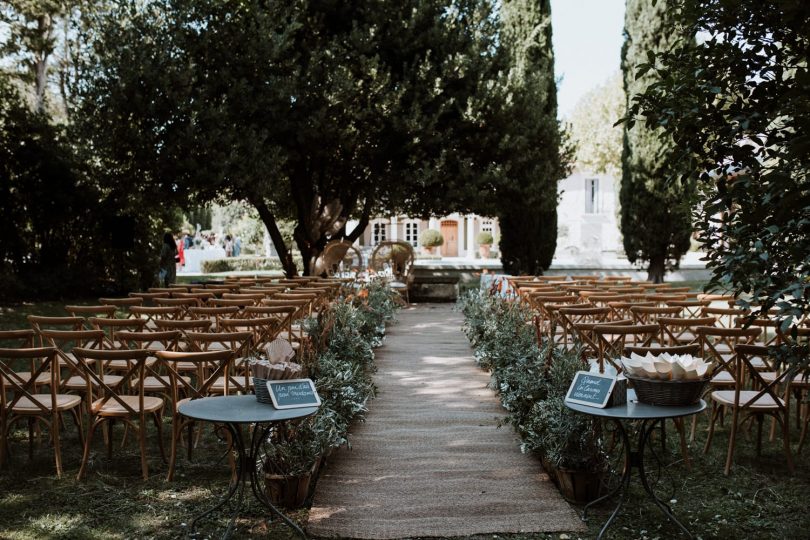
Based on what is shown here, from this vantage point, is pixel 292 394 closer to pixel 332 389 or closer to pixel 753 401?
pixel 332 389

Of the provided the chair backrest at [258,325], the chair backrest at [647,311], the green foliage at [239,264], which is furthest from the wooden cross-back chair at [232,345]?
the green foliage at [239,264]

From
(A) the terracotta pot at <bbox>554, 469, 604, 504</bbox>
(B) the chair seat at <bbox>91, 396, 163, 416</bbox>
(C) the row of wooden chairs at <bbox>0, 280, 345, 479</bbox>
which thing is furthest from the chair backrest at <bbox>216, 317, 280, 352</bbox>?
(A) the terracotta pot at <bbox>554, 469, 604, 504</bbox>

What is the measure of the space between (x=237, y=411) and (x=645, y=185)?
52.4 ft

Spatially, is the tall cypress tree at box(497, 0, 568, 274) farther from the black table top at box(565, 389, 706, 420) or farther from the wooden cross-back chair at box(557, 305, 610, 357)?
the black table top at box(565, 389, 706, 420)

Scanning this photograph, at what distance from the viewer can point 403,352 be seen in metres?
10.0

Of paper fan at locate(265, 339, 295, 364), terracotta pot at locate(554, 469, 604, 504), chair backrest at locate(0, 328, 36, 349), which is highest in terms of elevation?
paper fan at locate(265, 339, 295, 364)

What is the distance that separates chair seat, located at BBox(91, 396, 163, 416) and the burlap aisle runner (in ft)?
4.30

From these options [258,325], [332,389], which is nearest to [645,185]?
[258,325]

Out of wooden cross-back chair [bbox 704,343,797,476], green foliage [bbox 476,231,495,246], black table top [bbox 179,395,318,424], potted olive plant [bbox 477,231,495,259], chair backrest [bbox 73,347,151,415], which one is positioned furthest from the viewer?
green foliage [bbox 476,231,495,246]

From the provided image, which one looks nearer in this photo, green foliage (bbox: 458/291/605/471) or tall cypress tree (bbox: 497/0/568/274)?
green foliage (bbox: 458/291/605/471)

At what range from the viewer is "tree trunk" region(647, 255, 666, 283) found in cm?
1820

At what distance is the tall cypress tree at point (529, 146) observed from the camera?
15.3 m

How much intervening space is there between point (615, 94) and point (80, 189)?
24864 mm

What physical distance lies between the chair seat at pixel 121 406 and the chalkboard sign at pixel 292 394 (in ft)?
5.39
